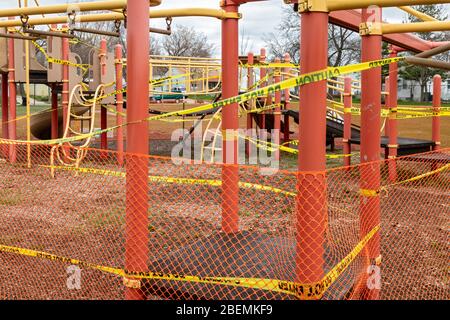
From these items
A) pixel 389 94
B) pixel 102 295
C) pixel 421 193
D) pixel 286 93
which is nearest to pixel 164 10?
pixel 102 295

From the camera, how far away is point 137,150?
11.7ft

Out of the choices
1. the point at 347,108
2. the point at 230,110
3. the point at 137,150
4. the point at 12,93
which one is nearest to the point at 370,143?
the point at 230,110

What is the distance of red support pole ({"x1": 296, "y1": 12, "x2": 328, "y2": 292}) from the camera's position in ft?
9.43

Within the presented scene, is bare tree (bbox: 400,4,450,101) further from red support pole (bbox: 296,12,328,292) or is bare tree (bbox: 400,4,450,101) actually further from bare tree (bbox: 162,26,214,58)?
red support pole (bbox: 296,12,328,292)

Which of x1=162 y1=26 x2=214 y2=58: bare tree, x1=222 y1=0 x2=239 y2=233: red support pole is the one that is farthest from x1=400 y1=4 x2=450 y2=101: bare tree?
x1=222 y1=0 x2=239 y2=233: red support pole

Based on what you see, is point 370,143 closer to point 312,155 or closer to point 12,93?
point 312,155

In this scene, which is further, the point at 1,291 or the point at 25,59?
the point at 25,59

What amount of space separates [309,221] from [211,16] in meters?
1.92

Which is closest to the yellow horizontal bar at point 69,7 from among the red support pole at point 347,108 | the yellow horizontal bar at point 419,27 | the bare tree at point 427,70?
the yellow horizontal bar at point 419,27

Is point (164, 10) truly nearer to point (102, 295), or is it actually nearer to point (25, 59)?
point (102, 295)

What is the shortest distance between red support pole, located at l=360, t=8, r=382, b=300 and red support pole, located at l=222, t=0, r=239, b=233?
41.4 inches

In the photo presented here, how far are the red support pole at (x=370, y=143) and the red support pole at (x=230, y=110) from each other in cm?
105

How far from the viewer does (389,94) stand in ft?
32.6

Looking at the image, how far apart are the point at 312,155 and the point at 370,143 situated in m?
1.10
